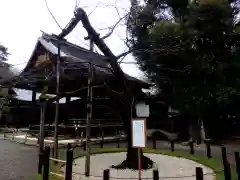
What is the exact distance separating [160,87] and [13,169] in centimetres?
1307

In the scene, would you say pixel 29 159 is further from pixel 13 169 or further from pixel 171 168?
pixel 171 168

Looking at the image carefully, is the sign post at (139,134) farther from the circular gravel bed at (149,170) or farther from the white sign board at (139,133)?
the circular gravel bed at (149,170)

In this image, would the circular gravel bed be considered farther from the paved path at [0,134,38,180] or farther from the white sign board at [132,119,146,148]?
the paved path at [0,134,38,180]

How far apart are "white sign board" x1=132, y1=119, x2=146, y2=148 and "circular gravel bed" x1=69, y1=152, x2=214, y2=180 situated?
45.8 inches

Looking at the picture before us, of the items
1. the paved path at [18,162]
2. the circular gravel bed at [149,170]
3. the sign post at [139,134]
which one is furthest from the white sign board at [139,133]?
the paved path at [18,162]

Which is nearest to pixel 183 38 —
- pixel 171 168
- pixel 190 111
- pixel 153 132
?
pixel 190 111

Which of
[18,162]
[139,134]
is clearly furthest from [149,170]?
[18,162]

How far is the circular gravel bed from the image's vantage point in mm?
7926

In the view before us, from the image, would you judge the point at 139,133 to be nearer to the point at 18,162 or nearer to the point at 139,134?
the point at 139,134

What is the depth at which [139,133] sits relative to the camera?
6434mm

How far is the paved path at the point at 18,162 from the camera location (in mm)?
7809

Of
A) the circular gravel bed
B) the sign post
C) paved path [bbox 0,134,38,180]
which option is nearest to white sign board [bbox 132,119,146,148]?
the sign post

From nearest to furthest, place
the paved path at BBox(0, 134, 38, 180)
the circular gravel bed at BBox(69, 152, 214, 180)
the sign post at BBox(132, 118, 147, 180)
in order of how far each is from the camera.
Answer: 1. the sign post at BBox(132, 118, 147, 180)
2. the paved path at BBox(0, 134, 38, 180)
3. the circular gravel bed at BBox(69, 152, 214, 180)

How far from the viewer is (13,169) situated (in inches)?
337
